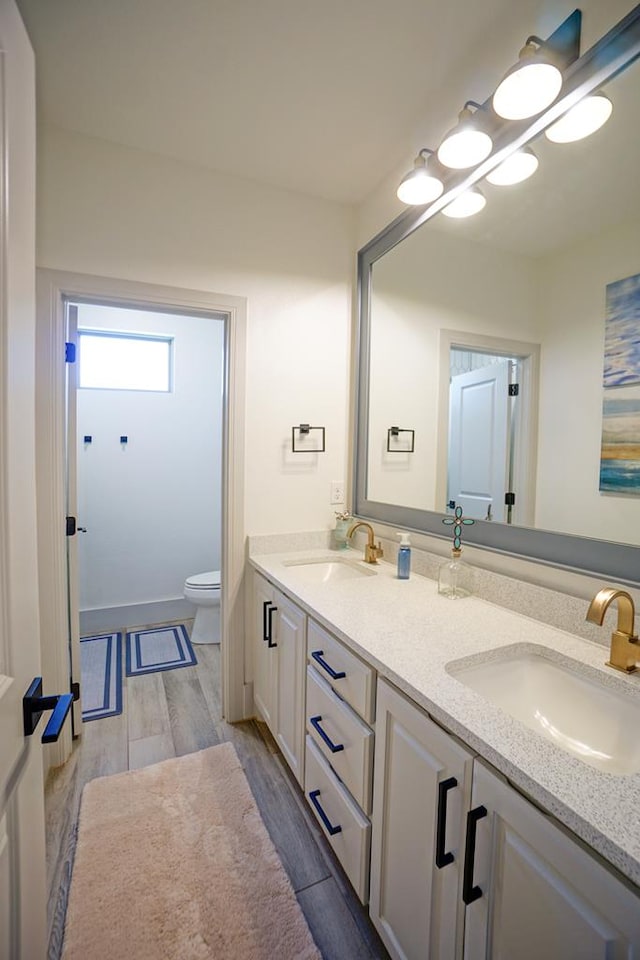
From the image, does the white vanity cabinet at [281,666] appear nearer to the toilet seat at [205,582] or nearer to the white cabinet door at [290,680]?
the white cabinet door at [290,680]

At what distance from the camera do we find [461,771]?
802mm

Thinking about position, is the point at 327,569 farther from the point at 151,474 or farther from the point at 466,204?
the point at 151,474

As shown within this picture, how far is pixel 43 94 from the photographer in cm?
160

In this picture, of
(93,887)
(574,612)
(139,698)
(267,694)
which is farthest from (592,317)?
(139,698)

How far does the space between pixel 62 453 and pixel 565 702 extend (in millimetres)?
1960

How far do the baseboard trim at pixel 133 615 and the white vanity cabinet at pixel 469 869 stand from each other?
2586 millimetres

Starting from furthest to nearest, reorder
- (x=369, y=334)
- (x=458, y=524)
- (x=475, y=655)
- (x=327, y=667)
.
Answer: (x=369, y=334), (x=458, y=524), (x=327, y=667), (x=475, y=655)

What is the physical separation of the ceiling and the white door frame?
620 mm

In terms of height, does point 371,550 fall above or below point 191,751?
above

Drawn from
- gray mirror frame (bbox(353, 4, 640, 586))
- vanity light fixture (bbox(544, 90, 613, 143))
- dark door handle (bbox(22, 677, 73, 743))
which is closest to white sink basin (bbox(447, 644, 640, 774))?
gray mirror frame (bbox(353, 4, 640, 586))

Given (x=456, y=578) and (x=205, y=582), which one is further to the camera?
(x=205, y=582)

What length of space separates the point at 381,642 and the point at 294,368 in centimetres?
149

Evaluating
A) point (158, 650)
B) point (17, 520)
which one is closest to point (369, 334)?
point (17, 520)

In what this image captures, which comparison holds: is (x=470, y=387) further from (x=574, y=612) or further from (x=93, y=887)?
(x=93, y=887)
